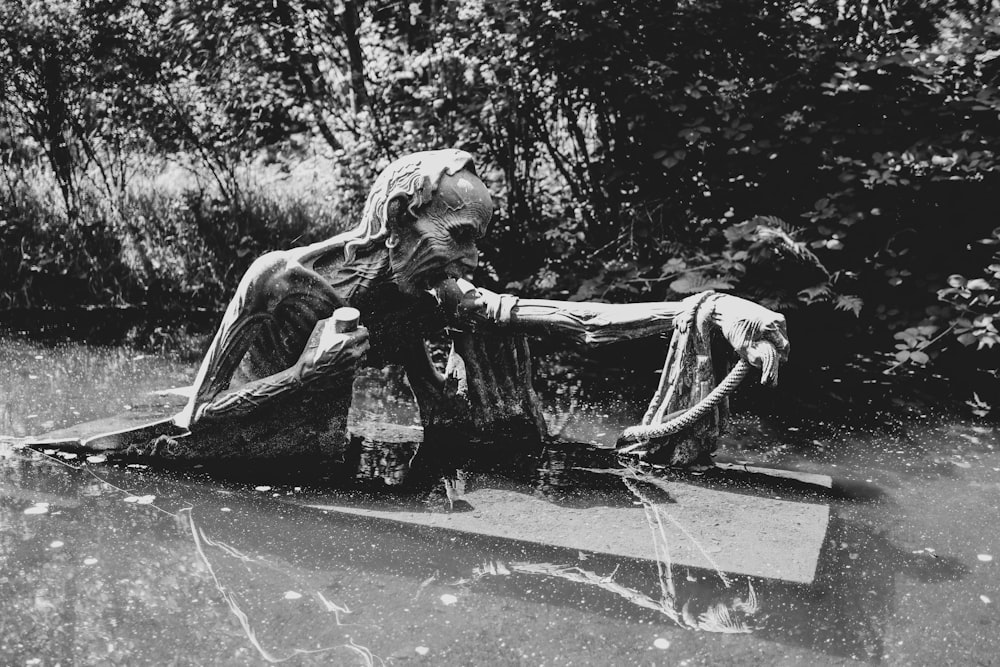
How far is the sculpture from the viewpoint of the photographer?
3.83m

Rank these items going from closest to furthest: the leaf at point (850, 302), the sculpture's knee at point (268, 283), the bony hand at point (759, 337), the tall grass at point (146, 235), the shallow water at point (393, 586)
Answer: the shallow water at point (393, 586) < the bony hand at point (759, 337) < the sculpture's knee at point (268, 283) < the leaf at point (850, 302) < the tall grass at point (146, 235)

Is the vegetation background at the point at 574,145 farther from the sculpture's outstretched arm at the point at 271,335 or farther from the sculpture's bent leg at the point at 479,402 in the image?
the sculpture's outstretched arm at the point at 271,335

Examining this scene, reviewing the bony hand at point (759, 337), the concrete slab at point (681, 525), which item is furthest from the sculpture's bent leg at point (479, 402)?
the bony hand at point (759, 337)

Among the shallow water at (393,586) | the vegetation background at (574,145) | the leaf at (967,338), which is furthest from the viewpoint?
the vegetation background at (574,145)

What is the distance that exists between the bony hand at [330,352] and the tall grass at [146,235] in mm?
4040

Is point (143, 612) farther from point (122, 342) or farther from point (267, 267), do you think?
point (122, 342)

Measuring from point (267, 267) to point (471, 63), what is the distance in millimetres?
3524

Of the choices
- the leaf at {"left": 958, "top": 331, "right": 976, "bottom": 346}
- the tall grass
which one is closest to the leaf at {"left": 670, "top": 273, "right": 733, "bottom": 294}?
the leaf at {"left": 958, "top": 331, "right": 976, "bottom": 346}

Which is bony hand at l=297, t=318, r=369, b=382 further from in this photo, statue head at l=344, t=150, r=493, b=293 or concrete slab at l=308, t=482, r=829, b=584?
concrete slab at l=308, t=482, r=829, b=584

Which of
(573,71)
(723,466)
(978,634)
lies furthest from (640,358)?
(978,634)

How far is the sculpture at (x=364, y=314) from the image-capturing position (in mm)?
3830

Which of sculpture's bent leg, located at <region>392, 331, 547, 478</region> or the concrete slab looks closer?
the concrete slab

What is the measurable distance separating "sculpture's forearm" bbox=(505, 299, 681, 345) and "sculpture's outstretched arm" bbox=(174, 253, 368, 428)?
2.17 feet

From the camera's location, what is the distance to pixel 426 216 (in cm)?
389
